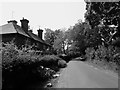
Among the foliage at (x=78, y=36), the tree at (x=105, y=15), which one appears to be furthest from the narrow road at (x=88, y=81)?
the foliage at (x=78, y=36)

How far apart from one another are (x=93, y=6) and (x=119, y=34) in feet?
21.9

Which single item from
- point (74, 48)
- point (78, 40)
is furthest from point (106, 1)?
point (74, 48)

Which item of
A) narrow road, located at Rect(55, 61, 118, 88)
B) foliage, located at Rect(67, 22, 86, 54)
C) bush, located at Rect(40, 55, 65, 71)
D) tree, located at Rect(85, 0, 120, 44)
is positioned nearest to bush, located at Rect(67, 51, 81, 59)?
foliage, located at Rect(67, 22, 86, 54)

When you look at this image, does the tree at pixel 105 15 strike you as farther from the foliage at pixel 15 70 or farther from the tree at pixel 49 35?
the tree at pixel 49 35

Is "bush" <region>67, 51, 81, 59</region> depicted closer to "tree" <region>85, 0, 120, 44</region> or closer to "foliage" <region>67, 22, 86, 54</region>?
"foliage" <region>67, 22, 86, 54</region>

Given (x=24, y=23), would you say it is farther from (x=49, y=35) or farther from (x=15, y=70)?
(x=49, y=35)

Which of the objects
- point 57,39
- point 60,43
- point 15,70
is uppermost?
point 57,39

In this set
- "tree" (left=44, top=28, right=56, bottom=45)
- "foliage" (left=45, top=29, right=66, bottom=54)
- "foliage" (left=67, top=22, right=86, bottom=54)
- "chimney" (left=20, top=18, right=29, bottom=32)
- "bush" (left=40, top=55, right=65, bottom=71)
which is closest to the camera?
"bush" (left=40, top=55, right=65, bottom=71)

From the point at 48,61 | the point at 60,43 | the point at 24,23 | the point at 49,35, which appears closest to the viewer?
the point at 48,61

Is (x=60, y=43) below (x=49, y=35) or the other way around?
below

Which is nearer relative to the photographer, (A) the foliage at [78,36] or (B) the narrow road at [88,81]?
(B) the narrow road at [88,81]

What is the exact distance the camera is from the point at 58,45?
86500mm

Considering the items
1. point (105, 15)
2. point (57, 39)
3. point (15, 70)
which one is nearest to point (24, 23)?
point (105, 15)

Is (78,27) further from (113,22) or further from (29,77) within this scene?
(29,77)
